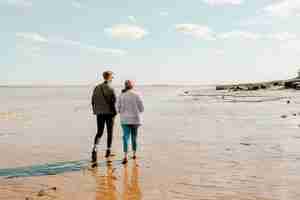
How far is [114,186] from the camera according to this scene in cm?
782

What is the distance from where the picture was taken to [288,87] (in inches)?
2434

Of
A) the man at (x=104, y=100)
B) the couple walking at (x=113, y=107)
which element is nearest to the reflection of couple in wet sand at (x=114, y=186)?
the couple walking at (x=113, y=107)

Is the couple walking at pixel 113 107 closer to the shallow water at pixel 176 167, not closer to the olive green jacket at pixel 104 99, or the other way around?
the olive green jacket at pixel 104 99

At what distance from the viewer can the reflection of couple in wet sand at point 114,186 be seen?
280 inches

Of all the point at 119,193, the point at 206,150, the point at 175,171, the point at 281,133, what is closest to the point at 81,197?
the point at 119,193

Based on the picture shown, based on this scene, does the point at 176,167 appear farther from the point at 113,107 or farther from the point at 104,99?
the point at 104,99

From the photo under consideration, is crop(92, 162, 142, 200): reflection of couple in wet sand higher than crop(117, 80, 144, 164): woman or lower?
lower

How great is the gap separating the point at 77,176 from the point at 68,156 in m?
2.80

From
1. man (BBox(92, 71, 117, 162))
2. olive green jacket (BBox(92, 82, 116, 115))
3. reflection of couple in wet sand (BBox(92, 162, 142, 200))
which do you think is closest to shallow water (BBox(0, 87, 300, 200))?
reflection of couple in wet sand (BBox(92, 162, 142, 200))

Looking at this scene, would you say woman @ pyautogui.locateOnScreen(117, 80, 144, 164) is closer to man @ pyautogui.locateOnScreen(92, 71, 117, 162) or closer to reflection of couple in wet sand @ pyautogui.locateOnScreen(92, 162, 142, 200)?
man @ pyautogui.locateOnScreen(92, 71, 117, 162)

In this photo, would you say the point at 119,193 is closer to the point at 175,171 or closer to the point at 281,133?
the point at 175,171

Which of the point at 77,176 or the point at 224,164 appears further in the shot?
the point at 224,164

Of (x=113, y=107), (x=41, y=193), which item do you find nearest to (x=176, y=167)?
(x=113, y=107)

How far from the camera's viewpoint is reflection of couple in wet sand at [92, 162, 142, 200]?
280 inches
